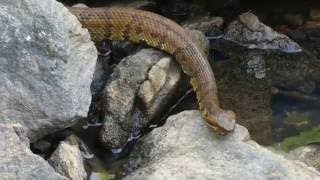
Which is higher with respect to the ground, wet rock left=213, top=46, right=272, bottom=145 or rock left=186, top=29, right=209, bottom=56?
rock left=186, top=29, right=209, bottom=56

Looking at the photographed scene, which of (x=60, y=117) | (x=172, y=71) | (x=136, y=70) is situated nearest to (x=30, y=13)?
(x=60, y=117)

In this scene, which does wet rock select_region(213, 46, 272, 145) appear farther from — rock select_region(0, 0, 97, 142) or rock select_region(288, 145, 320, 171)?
rock select_region(0, 0, 97, 142)

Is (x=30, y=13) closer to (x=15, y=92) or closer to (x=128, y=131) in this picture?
(x=15, y=92)

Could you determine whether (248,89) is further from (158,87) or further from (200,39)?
(158,87)

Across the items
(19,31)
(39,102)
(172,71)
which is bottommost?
(172,71)

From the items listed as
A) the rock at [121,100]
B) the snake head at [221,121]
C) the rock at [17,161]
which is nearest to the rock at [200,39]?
the rock at [121,100]

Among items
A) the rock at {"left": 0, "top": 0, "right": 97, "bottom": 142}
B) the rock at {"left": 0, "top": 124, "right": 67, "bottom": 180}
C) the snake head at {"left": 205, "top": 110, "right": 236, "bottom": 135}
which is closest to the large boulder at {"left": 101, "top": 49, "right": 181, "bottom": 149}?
the rock at {"left": 0, "top": 0, "right": 97, "bottom": 142}

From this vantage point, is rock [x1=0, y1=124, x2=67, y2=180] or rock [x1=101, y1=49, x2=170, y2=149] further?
rock [x1=101, y1=49, x2=170, y2=149]

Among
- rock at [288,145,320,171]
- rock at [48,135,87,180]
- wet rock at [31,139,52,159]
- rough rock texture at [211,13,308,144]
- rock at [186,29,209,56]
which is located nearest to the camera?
rock at [48,135,87,180]
